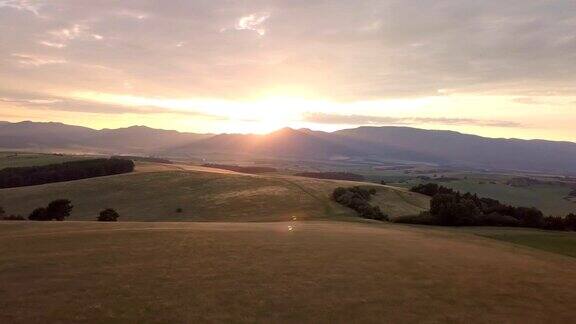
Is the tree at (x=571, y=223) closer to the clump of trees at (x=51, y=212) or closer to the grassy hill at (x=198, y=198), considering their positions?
the grassy hill at (x=198, y=198)

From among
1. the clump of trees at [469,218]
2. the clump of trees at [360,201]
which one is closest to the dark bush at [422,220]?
the clump of trees at [469,218]

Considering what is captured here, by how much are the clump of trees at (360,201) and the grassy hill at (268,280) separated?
3126 centimetres

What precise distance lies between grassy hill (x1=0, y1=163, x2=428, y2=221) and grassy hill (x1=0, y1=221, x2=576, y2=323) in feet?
101

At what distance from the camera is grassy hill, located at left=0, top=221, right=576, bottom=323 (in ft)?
57.0

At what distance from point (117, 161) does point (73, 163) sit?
13802 millimetres

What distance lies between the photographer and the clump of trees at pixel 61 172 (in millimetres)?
122938

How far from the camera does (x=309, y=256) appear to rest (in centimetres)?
2772

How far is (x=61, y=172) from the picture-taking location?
12462 cm

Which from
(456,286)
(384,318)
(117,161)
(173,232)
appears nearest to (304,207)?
(173,232)

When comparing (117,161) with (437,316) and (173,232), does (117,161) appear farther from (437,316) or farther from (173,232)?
(437,316)

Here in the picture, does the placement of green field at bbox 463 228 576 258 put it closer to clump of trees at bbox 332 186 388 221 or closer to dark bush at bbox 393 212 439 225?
dark bush at bbox 393 212 439 225

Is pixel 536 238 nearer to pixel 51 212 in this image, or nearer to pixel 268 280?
pixel 268 280

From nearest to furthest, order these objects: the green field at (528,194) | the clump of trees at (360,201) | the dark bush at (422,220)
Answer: the dark bush at (422,220) → the clump of trees at (360,201) → the green field at (528,194)

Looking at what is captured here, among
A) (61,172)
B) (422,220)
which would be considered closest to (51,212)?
(422,220)
